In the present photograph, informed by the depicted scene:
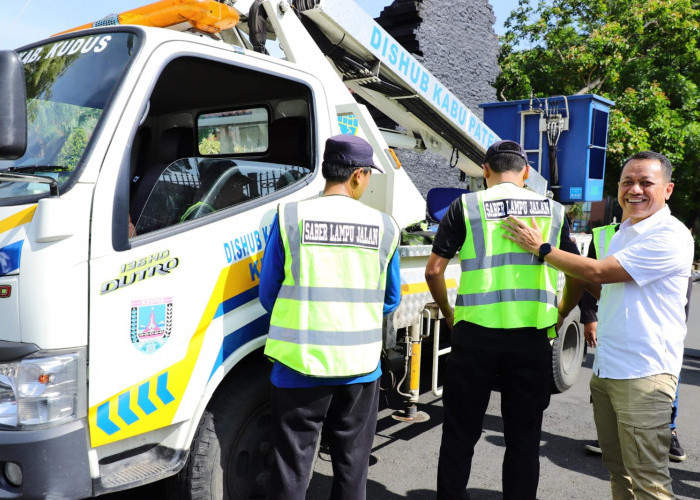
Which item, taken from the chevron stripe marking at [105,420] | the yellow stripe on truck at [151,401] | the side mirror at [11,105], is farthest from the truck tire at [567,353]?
the side mirror at [11,105]

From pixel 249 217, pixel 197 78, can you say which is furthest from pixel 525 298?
pixel 197 78

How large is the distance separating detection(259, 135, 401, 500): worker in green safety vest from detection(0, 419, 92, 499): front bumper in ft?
2.36

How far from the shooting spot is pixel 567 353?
512cm

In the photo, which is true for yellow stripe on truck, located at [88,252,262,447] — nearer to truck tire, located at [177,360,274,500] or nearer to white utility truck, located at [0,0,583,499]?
white utility truck, located at [0,0,583,499]

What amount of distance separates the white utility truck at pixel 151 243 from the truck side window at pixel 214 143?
0.01 meters

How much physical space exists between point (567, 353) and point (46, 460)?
419cm

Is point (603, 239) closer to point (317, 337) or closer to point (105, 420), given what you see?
point (317, 337)

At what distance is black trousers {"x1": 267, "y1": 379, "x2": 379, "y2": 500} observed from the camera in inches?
94.5

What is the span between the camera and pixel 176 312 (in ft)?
7.66

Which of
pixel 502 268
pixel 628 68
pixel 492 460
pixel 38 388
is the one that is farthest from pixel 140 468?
pixel 628 68

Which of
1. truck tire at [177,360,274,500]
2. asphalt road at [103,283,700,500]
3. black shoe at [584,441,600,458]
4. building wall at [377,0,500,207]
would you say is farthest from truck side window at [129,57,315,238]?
building wall at [377,0,500,207]

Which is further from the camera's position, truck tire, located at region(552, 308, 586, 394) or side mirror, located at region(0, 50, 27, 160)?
truck tire, located at region(552, 308, 586, 394)

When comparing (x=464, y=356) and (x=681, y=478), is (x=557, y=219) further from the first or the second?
(x=681, y=478)

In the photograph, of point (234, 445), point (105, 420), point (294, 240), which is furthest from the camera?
point (234, 445)
